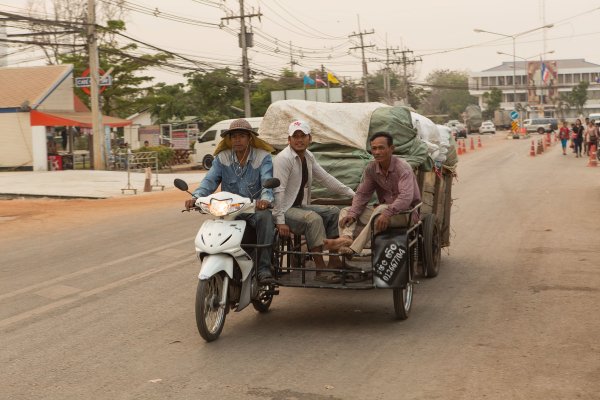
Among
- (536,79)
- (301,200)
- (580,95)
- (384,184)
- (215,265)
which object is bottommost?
(215,265)

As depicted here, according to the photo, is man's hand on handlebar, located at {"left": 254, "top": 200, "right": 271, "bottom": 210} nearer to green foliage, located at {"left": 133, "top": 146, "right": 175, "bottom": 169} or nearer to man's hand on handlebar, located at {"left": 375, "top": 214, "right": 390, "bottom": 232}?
man's hand on handlebar, located at {"left": 375, "top": 214, "right": 390, "bottom": 232}

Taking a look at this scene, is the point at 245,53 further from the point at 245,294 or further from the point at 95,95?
the point at 245,294

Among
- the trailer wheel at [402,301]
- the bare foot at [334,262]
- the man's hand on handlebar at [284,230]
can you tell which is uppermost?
the man's hand on handlebar at [284,230]

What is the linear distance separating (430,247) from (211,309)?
3142mm

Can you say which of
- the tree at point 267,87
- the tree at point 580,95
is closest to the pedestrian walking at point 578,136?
the tree at point 267,87

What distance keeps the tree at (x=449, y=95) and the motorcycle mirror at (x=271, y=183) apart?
143222 mm

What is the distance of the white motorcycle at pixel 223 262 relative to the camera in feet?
21.5

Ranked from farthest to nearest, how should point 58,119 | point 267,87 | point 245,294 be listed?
point 267,87, point 58,119, point 245,294

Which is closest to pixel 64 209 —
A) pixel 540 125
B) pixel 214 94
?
pixel 214 94

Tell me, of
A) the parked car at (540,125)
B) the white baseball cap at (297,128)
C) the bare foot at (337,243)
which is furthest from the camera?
the parked car at (540,125)

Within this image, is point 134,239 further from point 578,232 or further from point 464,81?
point 464,81

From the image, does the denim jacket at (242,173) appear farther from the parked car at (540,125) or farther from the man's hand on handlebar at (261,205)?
the parked car at (540,125)

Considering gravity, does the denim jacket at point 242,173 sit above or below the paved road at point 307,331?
above

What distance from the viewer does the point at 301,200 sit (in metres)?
7.82
